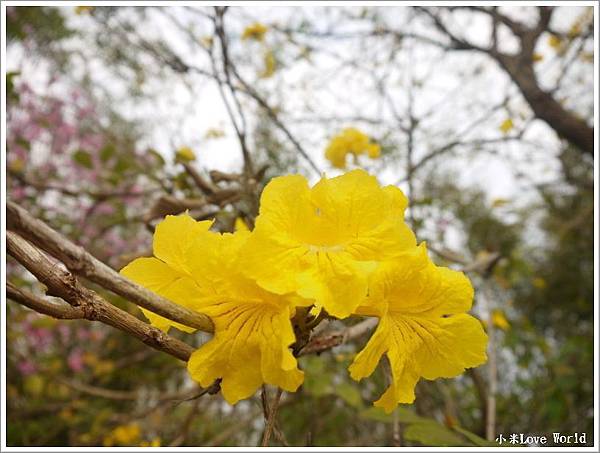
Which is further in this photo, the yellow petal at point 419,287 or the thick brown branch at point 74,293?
the yellow petal at point 419,287

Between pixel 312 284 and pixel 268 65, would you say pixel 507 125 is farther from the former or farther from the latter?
pixel 312 284

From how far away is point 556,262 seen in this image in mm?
4992

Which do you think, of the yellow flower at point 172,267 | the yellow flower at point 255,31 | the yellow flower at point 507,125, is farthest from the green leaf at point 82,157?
the yellow flower at point 507,125

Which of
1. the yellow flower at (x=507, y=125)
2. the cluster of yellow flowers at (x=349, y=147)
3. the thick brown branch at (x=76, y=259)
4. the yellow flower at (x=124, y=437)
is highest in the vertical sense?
the yellow flower at (x=507, y=125)

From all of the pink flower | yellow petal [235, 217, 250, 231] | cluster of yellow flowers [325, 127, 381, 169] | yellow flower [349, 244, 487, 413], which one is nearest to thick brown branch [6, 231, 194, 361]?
yellow flower [349, 244, 487, 413]

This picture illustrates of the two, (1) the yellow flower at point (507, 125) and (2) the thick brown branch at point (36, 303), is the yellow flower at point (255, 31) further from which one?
(2) the thick brown branch at point (36, 303)

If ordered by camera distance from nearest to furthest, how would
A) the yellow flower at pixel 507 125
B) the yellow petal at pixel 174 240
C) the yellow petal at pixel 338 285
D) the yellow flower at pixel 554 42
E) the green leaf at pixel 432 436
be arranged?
the yellow petal at pixel 338 285 → the yellow petal at pixel 174 240 → the green leaf at pixel 432 436 → the yellow flower at pixel 507 125 → the yellow flower at pixel 554 42

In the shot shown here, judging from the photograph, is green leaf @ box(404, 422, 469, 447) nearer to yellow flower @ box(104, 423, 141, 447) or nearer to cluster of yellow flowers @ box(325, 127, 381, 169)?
cluster of yellow flowers @ box(325, 127, 381, 169)

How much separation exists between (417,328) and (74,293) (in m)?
0.44

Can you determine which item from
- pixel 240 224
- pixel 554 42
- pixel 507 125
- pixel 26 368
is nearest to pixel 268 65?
pixel 507 125

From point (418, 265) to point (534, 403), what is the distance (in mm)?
2325

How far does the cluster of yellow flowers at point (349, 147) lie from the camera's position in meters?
1.77

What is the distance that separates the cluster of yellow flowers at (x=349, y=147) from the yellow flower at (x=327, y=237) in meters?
1.16

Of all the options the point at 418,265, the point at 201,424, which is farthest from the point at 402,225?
the point at 201,424
